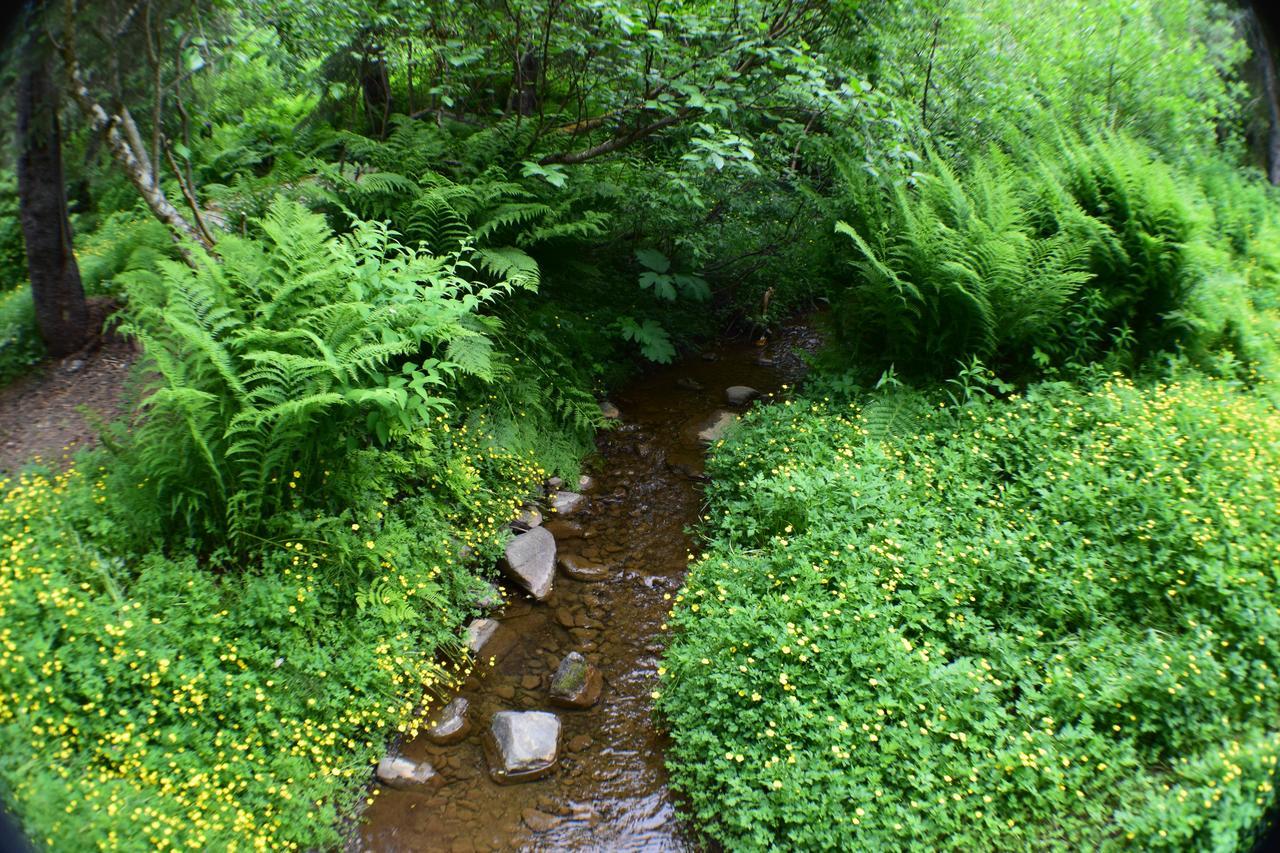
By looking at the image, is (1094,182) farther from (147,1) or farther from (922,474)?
(147,1)

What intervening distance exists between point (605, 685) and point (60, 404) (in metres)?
3.83

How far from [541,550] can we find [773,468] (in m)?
2.10

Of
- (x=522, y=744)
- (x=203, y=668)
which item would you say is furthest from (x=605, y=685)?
(x=203, y=668)

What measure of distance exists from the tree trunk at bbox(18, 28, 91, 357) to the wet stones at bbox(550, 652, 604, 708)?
3.73 meters

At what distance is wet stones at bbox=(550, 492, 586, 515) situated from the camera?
6121 mm

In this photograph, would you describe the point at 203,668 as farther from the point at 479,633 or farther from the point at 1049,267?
the point at 1049,267

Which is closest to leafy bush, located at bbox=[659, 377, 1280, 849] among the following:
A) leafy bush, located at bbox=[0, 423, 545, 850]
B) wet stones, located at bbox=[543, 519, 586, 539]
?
wet stones, located at bbox=[543, 519, 586, 539]

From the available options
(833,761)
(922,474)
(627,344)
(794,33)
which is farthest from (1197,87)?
(833,761)

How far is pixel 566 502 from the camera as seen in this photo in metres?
6.19

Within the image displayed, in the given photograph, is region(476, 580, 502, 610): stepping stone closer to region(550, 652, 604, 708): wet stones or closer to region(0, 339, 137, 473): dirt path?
region(550, 652, 604, 708): wet stones

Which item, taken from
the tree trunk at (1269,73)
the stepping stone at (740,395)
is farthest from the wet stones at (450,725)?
the tree trunk at (1269,73)

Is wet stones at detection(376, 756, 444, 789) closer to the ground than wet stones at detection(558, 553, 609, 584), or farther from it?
closer to the ground

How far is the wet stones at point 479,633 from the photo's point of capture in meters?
4.77

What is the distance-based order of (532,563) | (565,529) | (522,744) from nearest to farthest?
(522,744) → (532,563) → (565,529)
